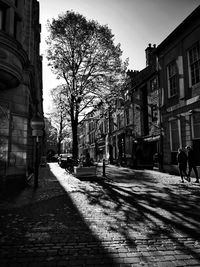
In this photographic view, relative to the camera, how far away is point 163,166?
1803 cm

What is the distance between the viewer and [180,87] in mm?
15586

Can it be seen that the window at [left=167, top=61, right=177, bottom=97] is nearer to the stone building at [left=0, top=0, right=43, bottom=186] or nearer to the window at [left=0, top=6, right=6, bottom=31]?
the stone building at [left=0, top=0, right=43, bottom=186]

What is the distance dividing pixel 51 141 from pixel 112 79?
55.1m

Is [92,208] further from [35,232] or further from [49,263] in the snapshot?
[49,263]

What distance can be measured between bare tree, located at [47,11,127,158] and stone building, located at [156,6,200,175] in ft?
13.8

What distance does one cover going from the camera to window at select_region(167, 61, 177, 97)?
16.6 meters

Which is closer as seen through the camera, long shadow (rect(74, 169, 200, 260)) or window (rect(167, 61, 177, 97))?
long shadow (rect(74, 169, 200, 260))

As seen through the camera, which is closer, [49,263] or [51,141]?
[49,263]

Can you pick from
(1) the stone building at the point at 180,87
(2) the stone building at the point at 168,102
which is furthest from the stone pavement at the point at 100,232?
(2) the stone building at the point at 168,102

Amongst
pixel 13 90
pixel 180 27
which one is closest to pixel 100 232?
pixel 13 90

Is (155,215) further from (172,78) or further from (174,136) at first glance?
(172,78)

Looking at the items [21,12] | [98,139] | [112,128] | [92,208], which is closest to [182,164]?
[92,208]

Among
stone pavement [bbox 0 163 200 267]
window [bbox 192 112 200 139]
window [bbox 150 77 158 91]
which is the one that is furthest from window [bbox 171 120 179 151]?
stone pavement [bbox 0 163 200 267]

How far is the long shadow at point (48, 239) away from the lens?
3350 millimetres
